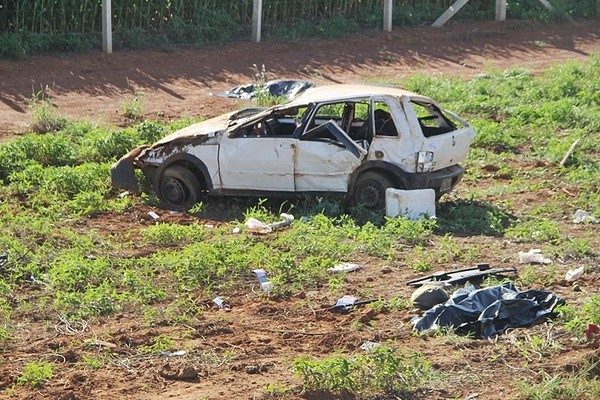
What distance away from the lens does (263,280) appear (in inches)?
485

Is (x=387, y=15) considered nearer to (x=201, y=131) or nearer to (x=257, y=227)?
(x=201, y=131)

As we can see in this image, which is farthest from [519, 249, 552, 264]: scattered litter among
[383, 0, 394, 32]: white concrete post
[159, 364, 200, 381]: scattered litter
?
[383, 0, 394, 32]: white concrete post

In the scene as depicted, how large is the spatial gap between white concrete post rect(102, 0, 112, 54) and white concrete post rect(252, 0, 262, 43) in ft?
10.5

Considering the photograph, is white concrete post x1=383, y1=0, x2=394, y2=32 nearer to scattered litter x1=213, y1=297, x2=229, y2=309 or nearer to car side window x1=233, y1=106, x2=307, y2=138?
car side window x1=233, y1=106, x2=307, y2=138

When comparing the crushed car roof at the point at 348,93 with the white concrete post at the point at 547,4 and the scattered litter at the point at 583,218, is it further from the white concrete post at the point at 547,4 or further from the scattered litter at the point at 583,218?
the white concrete post at the point at 547,4

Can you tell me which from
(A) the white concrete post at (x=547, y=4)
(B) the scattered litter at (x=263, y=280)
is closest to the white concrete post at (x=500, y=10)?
(A) the white concrete post at (x=547, y=4)

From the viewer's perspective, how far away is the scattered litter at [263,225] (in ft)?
46.2

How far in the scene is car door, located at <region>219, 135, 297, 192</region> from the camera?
14.8m

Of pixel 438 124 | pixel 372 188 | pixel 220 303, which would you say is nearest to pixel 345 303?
pixel 220 303

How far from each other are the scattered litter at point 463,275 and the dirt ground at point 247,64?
8191 mm

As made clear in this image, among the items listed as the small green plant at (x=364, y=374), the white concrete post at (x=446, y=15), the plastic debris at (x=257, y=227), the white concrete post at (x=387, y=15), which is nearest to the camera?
the small green plant at (x=364, y=374)

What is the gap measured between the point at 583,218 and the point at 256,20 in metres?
11.5

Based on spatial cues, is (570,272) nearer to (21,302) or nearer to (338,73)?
(21,302)

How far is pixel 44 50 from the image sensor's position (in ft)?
73.7
